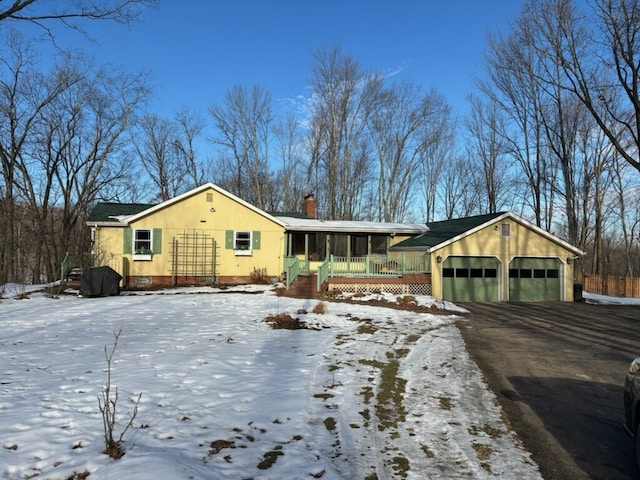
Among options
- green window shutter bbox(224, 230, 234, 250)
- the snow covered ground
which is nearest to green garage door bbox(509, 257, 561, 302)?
the snow covered ground

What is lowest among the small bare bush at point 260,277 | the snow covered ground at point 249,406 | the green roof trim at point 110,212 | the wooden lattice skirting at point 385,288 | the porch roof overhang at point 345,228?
the snow covered ground at point 249,406

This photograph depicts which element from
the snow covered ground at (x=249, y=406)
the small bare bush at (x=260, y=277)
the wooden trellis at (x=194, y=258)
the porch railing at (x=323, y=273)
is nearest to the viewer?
the snow covered ground at (x=249, y=406)

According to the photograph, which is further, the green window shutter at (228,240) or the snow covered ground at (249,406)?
the green window shutter at (228,240)

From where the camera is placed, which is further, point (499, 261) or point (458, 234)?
point (499, 261)

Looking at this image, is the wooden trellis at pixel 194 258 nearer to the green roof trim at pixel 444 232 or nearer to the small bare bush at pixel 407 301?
the small bare bush at pixel 407 301

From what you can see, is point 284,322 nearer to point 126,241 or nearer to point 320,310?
point 320,310

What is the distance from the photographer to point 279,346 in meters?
8.85

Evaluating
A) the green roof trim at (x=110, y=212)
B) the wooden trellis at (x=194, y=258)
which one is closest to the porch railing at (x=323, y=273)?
the wooden trellis at (x=194, y=258)

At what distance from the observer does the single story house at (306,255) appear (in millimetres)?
20359

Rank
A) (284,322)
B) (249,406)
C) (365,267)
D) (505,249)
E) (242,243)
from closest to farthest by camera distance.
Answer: (249,406)
(284,322)
(365,267)
(505,249)
(242,243)

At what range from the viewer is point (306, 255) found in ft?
72.1

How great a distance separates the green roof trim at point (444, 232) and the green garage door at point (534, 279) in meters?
2.49

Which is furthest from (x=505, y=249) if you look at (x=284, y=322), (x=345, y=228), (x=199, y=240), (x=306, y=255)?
(x=199, y=240)

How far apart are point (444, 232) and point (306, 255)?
7.06 meters
